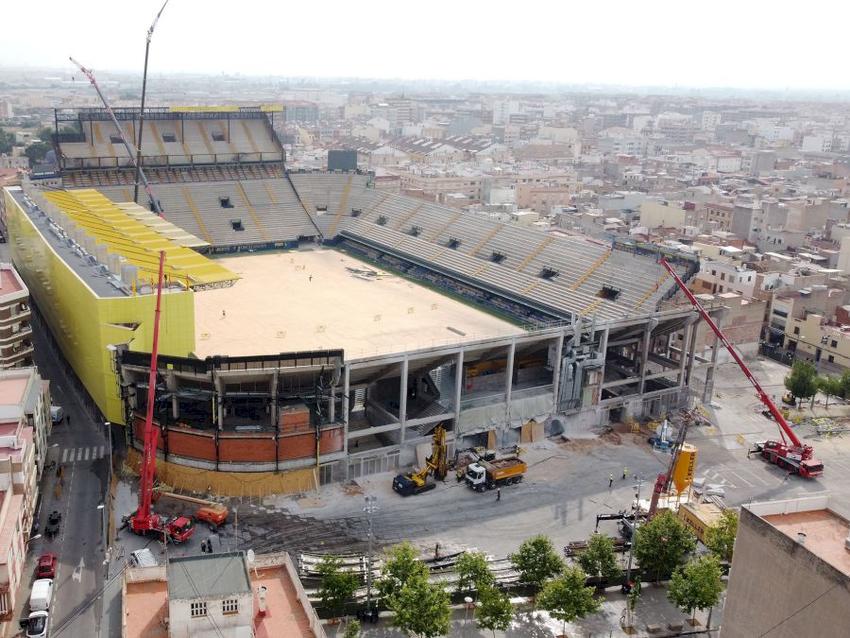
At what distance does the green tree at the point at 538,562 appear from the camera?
1356 inches

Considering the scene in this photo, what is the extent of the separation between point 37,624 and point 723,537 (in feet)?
91.7

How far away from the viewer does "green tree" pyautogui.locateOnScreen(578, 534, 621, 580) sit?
35.1 metres

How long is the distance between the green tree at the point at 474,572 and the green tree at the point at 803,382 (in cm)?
3401

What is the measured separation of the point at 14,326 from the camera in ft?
160

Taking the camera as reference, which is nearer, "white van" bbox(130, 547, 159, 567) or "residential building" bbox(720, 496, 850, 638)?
"residential building" bbox(720, 496, 850, 638)

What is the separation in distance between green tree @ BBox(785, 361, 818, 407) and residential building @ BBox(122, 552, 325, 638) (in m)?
42.0

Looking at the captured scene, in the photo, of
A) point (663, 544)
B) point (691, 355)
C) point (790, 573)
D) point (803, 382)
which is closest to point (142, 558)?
point (663, 544)

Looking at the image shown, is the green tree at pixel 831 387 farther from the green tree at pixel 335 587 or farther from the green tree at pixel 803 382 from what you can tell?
the green tree at pixel 335 587

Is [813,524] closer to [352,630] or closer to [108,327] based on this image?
[352,630]

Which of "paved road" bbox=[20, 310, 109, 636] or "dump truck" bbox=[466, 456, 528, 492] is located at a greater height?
"dump truck" bbox=[466, 456, 528, 492]

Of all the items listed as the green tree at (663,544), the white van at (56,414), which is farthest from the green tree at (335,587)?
the white van at (56,414)

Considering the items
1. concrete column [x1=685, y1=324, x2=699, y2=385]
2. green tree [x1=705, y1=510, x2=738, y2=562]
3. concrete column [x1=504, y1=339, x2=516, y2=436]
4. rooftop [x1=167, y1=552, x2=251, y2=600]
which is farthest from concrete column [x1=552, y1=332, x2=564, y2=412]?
rooftop [x1=167, y1=552, x2=251, y2=600]

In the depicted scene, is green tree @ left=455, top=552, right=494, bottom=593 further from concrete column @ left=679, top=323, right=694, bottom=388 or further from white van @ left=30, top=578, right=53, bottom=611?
concrete column @ left=679, top=323, right=694, bottom=388

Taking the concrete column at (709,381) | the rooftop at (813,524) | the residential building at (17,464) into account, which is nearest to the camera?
the rooftop at (813,524)
